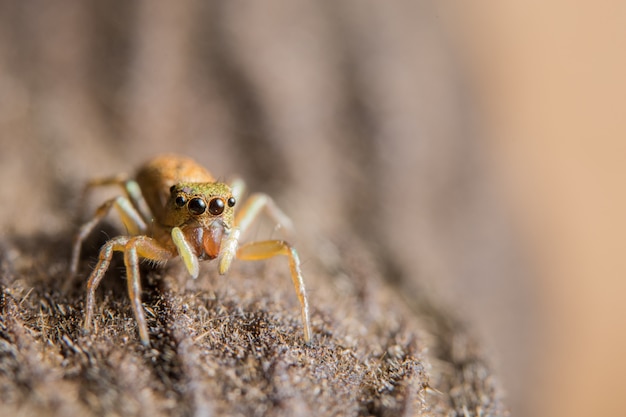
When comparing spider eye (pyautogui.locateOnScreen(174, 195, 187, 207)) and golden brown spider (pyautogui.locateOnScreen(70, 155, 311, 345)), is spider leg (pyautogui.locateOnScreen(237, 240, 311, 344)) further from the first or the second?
spider eye (pyautogui.locateOnScreen(174, 195, 187, 207))

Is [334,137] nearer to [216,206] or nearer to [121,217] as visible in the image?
[216,206]

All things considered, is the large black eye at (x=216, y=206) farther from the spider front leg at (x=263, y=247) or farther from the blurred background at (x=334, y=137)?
the blurred background at (x=334, y=137)

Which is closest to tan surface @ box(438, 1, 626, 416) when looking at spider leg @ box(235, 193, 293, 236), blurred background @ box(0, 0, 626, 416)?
blurred background @ box(0, 0, 626, 416)

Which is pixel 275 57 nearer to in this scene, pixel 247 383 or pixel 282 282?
pixel 282 282

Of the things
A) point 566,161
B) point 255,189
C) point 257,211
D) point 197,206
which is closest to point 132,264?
point 197,206

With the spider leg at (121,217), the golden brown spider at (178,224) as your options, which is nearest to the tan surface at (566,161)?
the golden brown spider at (178,224)

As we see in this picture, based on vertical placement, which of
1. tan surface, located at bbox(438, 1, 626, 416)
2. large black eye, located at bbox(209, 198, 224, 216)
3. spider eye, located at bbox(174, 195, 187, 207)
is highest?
spider eye, located at bbox(174, 195, 187, 207)

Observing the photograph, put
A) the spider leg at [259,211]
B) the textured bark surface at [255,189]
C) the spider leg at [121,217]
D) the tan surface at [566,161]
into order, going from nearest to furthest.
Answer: the textured bark surface at [255,189], the spider leg at [121,217], the spider leg at [259,211], the tan surface at [566,161]
